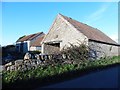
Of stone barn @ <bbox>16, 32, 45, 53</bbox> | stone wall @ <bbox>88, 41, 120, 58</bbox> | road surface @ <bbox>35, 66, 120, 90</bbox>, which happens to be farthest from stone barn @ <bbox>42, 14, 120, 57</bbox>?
stone barn @ <bbox>16, 32, 45, 53</bbox>

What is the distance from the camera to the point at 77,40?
26.3 metres

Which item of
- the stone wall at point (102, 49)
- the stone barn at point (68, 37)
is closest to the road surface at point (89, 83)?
the stone barn at point (68, 37)

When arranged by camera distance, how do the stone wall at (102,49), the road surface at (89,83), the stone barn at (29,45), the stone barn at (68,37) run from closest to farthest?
Result: the road surface at (89,83) < the stone barn at (68,37) < the stone wall at (102,49) < the stone barn at (29,45)

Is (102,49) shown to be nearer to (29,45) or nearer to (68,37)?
(68,37)

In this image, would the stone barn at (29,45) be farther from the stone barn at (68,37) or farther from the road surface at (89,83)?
the road surface at (89,83)

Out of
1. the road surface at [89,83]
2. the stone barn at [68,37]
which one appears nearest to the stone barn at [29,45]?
the stone barn at [68,37]

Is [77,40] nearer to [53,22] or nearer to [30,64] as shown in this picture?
[53,22]

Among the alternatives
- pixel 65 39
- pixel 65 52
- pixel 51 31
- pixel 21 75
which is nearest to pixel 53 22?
pixel 51 31

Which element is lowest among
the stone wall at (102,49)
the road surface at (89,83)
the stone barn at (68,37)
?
the road surface at (89,83)

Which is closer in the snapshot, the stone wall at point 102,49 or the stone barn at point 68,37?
the stone barn at point 68,37

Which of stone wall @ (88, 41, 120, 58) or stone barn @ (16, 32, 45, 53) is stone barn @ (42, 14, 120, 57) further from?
stone barn @ (16, 32, 45, 53)

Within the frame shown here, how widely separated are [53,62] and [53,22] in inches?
490

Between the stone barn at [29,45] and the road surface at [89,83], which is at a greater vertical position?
the stone barn at [29,45]

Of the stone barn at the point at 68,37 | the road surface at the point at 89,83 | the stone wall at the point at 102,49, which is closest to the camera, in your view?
the road surface at the point at 89,83
